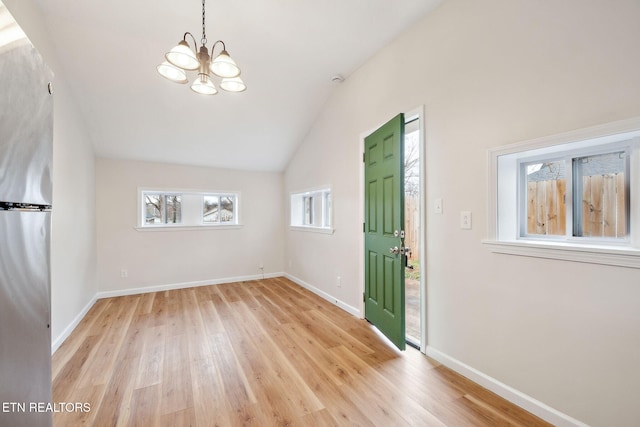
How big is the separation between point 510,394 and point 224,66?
8.99 feet

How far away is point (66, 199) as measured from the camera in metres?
2.61

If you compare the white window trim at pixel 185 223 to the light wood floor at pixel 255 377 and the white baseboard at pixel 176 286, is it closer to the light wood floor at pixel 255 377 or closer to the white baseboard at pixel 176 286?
the white baseboard at pixel 176 286

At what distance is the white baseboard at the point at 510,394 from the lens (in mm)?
1424

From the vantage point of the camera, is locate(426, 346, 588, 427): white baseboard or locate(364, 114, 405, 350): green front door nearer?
locate(426, 346, 588, 427): white baseboard

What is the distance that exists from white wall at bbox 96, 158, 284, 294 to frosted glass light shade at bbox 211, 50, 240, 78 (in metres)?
3.03

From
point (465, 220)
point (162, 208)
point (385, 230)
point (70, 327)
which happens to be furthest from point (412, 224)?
point (70, 327)

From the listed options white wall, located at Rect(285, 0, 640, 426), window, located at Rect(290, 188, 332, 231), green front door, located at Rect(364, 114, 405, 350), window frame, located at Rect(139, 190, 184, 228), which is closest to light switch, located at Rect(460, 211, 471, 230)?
white wall, located at Rect(285, 0, 640, 426)

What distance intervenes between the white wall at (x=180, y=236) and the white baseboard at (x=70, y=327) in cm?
50

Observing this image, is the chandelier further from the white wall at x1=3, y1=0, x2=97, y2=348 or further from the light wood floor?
the light wood floor

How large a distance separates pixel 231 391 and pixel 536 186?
244 cm

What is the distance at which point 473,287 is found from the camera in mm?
1850

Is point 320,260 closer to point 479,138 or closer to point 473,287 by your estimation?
point 473,287

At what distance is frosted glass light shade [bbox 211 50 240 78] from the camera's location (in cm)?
164

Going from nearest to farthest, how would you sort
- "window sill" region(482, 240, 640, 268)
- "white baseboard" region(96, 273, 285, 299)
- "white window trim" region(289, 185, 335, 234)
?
1. "window sill" region(482, 240, 640, 268)
2. "white window trim" region(289, 185, 335, 234)
3. "white baseboard" region(96, 273, 285, 299)
